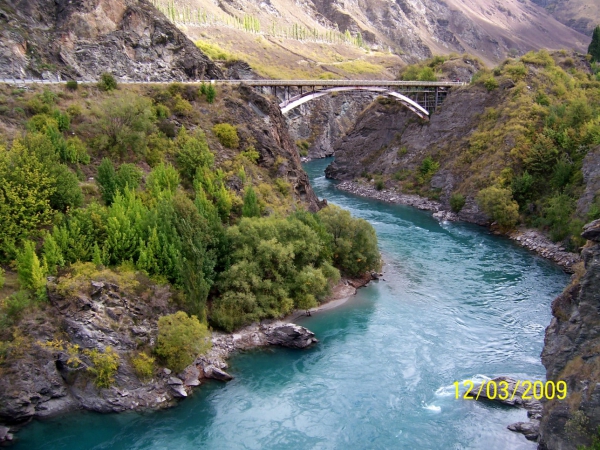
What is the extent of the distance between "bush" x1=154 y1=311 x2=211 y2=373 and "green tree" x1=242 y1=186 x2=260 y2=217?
1055 cm

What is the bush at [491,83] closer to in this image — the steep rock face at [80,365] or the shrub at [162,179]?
the shrub at [162,179]

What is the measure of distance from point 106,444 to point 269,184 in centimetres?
2221

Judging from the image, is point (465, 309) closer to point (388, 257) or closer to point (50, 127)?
point (388, 257)

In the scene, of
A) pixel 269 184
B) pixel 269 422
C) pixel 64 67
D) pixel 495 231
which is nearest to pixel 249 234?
pixel 269 184

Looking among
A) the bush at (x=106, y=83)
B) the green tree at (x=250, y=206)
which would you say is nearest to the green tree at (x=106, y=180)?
the green tree at (x=250, y=206)

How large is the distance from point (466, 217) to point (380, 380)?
29.8 metres

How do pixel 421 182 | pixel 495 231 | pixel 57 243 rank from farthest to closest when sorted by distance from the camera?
1. pixel 421 182
2. pixel 495 231
3. pixel 57 243

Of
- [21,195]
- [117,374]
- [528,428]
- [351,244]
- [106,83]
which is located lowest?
[117,374]

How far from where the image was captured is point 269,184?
37938 millimetres

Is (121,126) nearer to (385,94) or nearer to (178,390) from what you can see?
(178,390)

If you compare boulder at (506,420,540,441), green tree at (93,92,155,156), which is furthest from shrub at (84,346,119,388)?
boulder at (506,420,540,441)

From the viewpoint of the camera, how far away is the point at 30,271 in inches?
891

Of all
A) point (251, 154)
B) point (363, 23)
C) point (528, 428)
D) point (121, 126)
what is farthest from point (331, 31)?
point (528, 428)

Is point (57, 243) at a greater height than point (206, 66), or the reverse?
point (206, 66)
